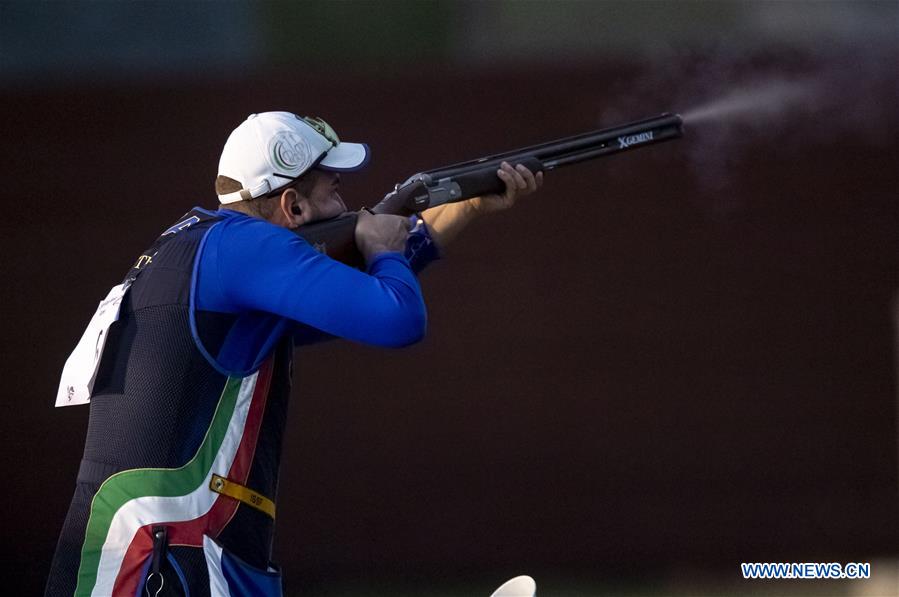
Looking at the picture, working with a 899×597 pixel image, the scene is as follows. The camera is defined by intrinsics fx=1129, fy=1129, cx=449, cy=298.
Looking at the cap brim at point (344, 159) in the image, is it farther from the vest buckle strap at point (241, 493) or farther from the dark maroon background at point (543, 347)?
the dark maroon background at point (543, 347)

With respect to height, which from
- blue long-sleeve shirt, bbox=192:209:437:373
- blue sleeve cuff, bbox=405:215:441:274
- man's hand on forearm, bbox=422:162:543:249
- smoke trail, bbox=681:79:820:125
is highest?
smoke trail, bbox=681:79:820:125

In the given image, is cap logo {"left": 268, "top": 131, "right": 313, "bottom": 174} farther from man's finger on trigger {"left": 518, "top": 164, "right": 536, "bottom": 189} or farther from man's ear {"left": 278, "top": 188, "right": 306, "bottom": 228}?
man's finger on trigger {"left": 518, "top": 164, "right": 536, "bottom": 189}

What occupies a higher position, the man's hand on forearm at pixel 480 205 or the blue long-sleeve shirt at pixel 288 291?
the man's hand on forearm at pixel 480 205

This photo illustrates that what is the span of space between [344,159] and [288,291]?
0.60m

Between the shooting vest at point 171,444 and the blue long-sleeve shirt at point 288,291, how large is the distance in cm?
3

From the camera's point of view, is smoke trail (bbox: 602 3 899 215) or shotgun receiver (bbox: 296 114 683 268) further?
smoke trail (bbox: 602 3 899 215)

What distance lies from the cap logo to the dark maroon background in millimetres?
2979

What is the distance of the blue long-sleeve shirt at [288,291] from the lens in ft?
8.50

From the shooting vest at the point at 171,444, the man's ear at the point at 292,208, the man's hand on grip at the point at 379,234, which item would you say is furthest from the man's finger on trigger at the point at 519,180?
the shooting vest at the point at 171,444

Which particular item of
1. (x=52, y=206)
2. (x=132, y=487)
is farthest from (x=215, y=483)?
(x=52, y=206)

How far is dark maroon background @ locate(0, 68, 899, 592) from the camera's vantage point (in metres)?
5.86

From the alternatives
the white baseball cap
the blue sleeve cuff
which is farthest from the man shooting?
the blue sleeve cuff

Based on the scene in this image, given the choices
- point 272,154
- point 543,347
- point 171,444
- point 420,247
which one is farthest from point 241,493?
point 543,347

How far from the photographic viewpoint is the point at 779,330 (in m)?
5.89
